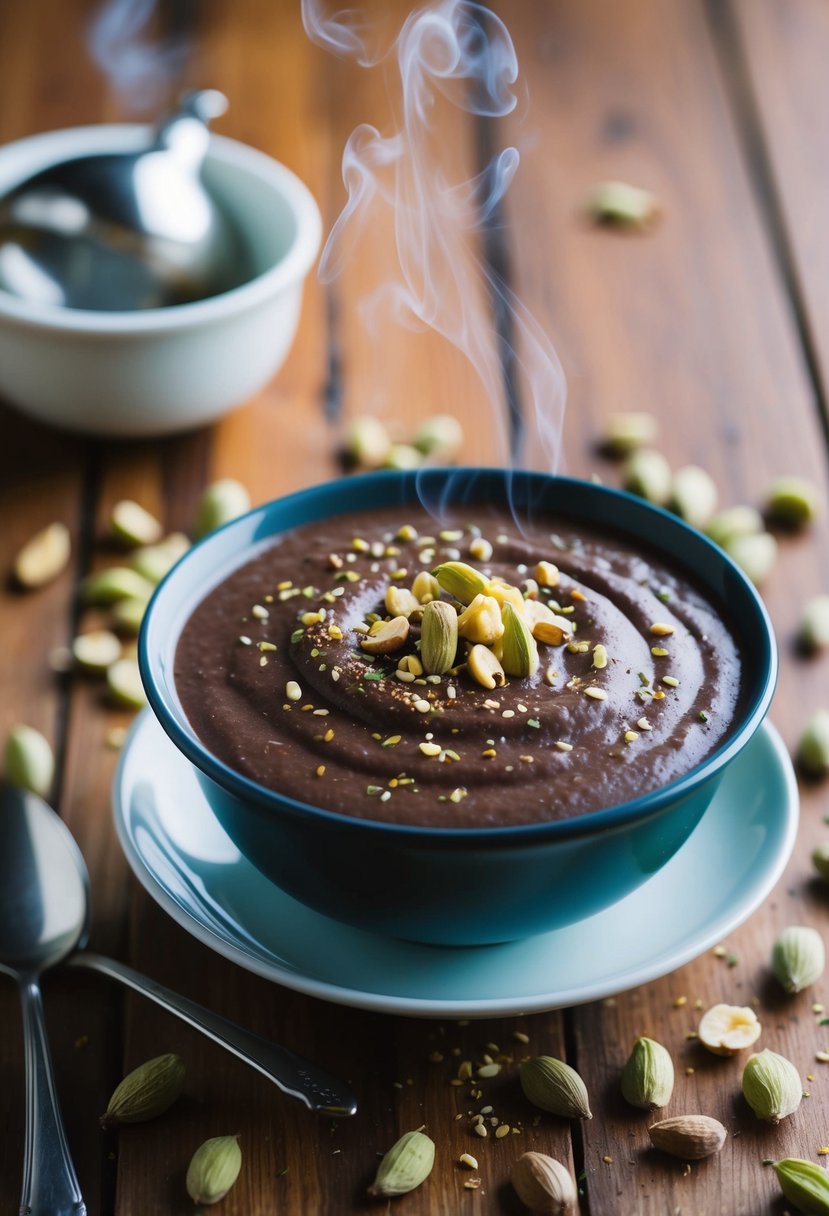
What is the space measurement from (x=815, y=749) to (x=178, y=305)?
5.08 ft

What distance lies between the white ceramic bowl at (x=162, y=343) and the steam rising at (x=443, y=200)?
313mm

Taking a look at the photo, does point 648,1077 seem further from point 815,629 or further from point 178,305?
point 178,305

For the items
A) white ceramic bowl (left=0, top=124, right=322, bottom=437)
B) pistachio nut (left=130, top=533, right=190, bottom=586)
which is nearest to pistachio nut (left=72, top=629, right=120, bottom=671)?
pistachio nut (left=130, top=533, right=190, bottom=586)

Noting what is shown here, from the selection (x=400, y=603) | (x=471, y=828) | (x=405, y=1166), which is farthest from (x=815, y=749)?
(x=405, y=1166)

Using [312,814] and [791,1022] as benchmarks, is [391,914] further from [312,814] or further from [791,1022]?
[791,1022]

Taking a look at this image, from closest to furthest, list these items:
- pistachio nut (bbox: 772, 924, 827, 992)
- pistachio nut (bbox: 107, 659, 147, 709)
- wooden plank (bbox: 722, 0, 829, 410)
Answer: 1. pistachio nut (bbox: 772, 924, 827, 992)
2. pistachio nut (bbox: 107, 659, 147, 709)
3. wooden plank (bbox: 722, 0, 829, 410)

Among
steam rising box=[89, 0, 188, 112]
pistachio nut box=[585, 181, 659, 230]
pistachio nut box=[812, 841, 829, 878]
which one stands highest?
steam rising box=[89, 0, 188, 112]

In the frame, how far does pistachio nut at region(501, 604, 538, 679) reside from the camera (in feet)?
5.86

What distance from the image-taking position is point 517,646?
179cm

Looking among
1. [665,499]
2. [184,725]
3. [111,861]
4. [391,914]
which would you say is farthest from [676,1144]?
[665,499]

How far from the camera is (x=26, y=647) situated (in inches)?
98.9

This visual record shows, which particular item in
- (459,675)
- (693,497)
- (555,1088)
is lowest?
(555,1088)

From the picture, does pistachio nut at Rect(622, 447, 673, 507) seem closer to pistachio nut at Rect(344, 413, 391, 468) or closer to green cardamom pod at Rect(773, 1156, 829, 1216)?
pistachio nut at Rect(344, 413, 391, 468)

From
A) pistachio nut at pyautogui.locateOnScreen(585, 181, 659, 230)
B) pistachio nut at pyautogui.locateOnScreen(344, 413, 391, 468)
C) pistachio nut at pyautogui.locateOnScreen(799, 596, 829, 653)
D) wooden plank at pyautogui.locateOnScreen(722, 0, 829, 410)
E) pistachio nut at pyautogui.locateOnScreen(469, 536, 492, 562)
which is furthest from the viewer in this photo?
pistachio nut at pyautogui.locateOnScreen(585, 181, 659, 230)
